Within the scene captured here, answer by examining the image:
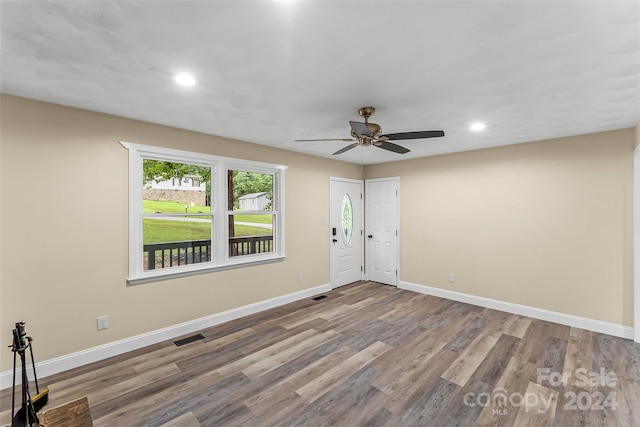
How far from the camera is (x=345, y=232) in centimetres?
580

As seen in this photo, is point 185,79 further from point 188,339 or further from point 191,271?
point 188,339

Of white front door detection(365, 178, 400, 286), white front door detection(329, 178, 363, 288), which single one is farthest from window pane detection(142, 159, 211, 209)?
white front door detection(365, 178, 400, 286)

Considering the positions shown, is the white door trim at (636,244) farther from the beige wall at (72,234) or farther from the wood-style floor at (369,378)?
the beige wall at (72,234)

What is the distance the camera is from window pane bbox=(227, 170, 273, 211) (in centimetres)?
409

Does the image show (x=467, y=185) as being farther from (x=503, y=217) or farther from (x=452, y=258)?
(x=452, y=258)

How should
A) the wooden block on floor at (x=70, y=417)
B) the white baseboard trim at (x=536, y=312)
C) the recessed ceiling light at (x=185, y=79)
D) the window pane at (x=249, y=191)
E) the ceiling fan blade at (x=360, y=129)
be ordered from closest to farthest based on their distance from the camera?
the wooden block on floor at (x=70, y=417), the recessed ceiling light at (x=185, y=79), the ceiling fan blade at (x=360, y=129), the white baseboard trim at (x=536, y=312), the window pane at (x=249, y=191)

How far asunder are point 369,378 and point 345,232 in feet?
11.1

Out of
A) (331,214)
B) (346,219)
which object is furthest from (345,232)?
(331,214)

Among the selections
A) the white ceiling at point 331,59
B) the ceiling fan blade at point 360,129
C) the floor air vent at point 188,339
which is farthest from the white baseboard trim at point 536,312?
the floor air vent at point 188,339

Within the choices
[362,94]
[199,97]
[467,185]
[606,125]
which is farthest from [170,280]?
[606,125]

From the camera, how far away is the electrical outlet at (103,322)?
291 cm

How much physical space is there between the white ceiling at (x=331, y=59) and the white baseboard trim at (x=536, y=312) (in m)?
2.43

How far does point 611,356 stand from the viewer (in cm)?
298

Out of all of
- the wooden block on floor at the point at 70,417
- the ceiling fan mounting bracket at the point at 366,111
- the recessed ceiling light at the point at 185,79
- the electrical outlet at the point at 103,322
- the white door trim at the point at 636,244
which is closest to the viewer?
the wooden block on floor at the point at 70,417
